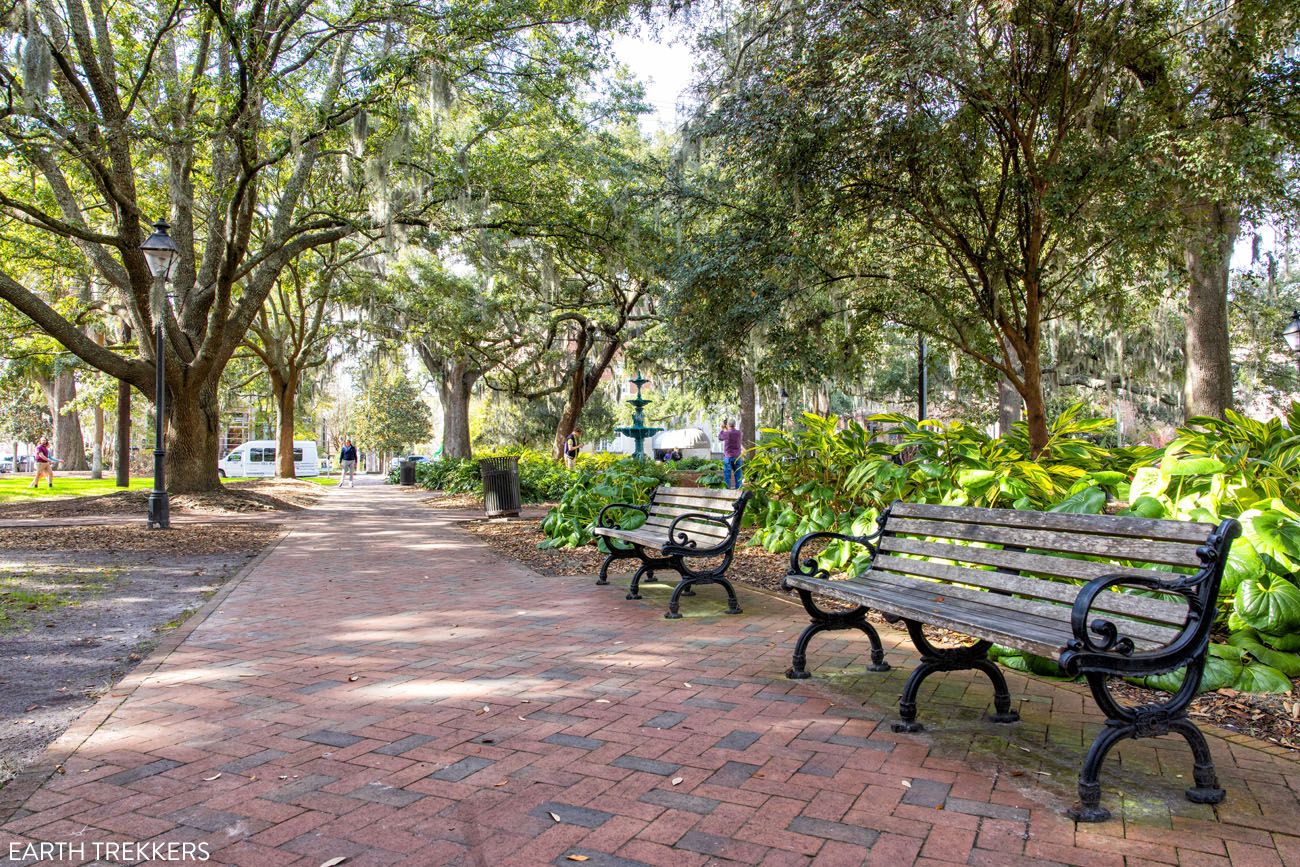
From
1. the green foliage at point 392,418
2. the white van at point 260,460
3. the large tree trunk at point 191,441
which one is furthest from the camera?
the green foliage at point 392,418

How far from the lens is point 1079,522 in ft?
10.8

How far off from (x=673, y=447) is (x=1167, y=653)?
43738 mm

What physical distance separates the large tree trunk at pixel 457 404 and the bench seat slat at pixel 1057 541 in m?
23.2

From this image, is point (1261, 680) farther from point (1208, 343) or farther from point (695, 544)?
point (1208, 343)

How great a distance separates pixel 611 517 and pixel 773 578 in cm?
205

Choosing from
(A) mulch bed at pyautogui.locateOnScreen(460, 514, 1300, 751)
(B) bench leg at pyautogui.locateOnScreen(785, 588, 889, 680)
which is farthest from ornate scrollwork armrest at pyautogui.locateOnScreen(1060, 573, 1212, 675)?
(B) bench leg at pyautogui.locateOnScreen(785, 588, 889, 680)

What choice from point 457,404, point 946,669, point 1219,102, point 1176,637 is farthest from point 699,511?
point 457,404

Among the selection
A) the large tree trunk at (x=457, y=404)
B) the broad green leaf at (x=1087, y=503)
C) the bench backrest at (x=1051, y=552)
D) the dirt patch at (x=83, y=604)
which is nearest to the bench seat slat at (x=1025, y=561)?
the bench backrest at (x=1051, y=552)

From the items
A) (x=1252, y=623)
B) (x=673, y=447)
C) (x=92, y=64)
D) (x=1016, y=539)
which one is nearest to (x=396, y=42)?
(x=92, y=64)

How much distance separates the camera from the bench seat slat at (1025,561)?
3.18 meters

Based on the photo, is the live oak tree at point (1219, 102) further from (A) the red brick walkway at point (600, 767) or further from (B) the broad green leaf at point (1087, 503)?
(A) the red brick walkway at point (600, 767)

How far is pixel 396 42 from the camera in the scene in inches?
452

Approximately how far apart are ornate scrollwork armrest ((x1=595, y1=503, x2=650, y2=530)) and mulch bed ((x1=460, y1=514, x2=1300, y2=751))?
44 cm

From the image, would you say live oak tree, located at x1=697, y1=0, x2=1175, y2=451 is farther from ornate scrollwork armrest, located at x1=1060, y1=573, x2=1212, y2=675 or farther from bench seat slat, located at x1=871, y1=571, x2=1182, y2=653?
ornate scrollwork armrest, located at x1=1060, y1=573, x2=1212, y2=675
